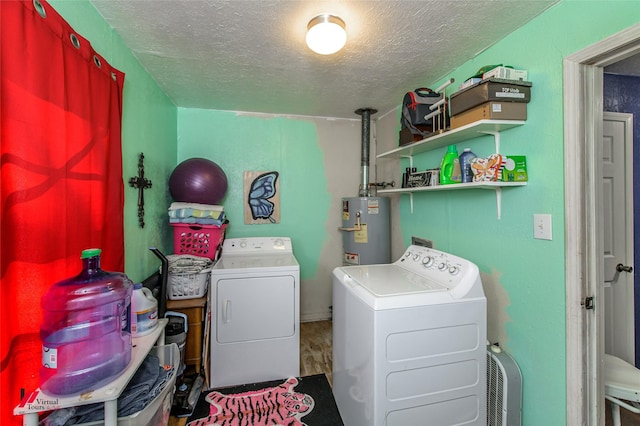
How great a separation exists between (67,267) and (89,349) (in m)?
0.34

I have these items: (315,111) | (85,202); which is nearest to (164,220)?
(85,202)

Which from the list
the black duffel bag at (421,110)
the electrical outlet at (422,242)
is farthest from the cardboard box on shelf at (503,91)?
the electrical outlet at (422,242)

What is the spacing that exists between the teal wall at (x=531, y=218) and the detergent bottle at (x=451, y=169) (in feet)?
0.50

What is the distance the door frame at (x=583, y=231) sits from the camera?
1226 mm

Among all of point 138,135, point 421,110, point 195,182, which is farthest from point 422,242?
point 138,135

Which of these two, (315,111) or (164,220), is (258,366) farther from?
(315,111)

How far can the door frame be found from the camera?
123 centimetres

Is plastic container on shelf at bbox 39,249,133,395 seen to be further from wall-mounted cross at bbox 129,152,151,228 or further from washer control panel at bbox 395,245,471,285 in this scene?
washer control panel at bbox 395,245,471,285

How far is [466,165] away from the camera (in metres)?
1.73

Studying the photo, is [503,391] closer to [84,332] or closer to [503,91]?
[503,91]

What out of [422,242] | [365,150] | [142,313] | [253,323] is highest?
[365,150]

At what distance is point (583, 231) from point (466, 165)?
0.69 meters

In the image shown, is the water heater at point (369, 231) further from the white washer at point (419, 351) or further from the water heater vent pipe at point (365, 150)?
the white washer at point (419, 351)

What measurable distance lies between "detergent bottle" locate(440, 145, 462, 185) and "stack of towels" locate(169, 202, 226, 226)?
73.0 inches
